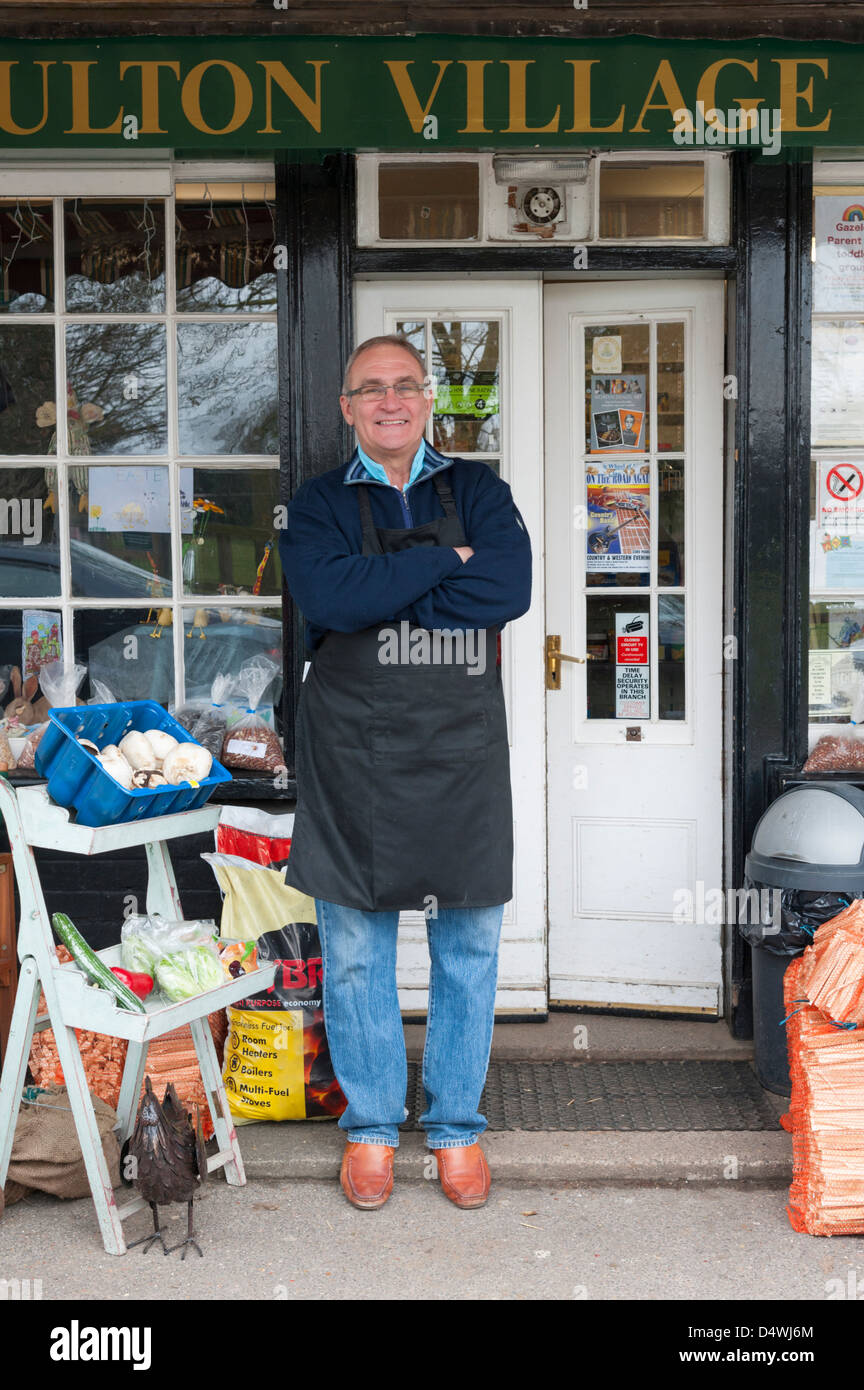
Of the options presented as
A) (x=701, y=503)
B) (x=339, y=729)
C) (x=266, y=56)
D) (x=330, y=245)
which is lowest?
(x=339, y=729)

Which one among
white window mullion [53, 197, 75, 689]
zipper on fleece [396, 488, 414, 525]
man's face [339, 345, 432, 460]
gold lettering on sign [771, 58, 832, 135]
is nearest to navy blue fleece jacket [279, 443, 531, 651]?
zipper on fleece [396, 488, 414, 525]

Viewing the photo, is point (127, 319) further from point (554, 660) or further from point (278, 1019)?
point (278, 1019)

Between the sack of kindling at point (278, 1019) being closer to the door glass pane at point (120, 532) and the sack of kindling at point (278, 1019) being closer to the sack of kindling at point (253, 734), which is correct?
the sack of kindling at point (253, 734)

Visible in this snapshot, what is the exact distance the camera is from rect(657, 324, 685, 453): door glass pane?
4562 millimetres

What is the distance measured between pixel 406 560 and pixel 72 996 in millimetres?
1346

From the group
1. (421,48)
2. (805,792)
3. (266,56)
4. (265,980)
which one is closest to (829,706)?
(805,792)

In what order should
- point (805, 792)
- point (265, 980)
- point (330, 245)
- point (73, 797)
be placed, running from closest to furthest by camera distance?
point (73, 797) < point (265, 980) < point (805, 792) < point (330, 245)

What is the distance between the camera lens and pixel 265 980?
11.2ft

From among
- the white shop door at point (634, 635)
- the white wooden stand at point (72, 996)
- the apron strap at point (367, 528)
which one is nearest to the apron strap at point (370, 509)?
the apron strap at point (367, 528)

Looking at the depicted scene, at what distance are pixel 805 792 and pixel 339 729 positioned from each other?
1505mm

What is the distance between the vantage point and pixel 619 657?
4691mm

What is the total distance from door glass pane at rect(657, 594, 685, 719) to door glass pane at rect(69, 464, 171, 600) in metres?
1.78

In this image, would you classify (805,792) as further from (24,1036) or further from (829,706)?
(24,1036)

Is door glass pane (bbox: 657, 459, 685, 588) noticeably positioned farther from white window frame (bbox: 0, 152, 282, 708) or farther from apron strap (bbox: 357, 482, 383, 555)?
apron strap (bbox: 357, 482, 383, 555)
